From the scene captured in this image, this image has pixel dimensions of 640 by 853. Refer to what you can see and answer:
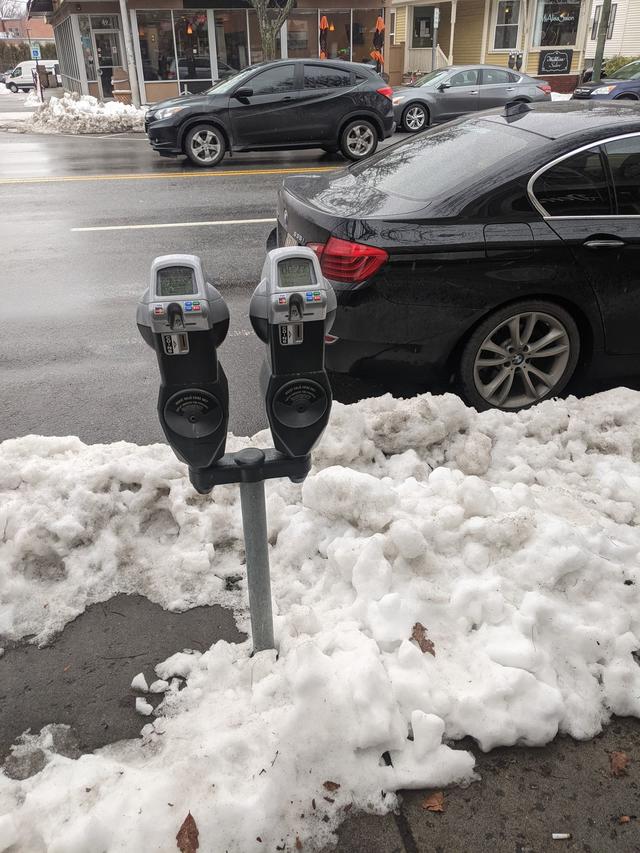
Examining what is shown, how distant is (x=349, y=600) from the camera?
2648 millimetres

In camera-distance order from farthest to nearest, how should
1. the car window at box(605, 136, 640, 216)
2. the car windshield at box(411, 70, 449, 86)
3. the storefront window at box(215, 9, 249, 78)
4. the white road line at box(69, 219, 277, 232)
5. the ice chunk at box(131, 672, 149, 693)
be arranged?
the storefront window at box(215, 9, 249, 78) → the car windshield at box(411, 70, 449, 86) → the white road line at box(69, 219, 277, 232) → the car window at box(605, 136, 640, 216) → the ice chunk at box(131, 672, 149, 693)

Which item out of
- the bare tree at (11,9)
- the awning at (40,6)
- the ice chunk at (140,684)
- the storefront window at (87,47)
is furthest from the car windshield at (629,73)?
the bare tree at (11,9)

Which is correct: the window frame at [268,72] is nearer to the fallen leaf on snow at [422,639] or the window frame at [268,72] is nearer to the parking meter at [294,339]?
the parking meter at [294,339]

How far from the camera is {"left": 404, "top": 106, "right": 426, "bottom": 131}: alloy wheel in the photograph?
17516 millimetres

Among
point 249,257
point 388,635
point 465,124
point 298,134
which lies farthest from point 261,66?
point 388,635

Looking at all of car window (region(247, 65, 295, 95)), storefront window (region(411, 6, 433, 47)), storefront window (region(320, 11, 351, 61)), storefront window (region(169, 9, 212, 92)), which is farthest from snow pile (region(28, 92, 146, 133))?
storefront window (region(411, 6, 433, 47))

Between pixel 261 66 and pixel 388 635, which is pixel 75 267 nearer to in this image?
pixel 388 635

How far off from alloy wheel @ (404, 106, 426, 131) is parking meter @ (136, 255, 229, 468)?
17.3 meters

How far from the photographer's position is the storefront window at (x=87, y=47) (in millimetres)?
24727

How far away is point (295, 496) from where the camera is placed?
3203mm

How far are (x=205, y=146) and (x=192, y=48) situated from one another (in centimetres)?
1374

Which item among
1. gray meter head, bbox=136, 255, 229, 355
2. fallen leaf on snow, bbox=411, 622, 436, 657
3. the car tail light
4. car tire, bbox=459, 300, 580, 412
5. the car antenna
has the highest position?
the car antenna

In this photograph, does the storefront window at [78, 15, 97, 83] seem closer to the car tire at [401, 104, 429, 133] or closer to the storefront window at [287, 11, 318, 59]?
the storefront window at [287, 11, 318, 59]

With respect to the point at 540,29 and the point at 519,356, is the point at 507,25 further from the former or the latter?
the point at 519,356
